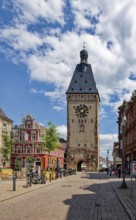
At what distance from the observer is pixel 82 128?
11594 centimetres

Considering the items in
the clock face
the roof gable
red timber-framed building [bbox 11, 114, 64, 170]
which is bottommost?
red timber-framed building [bbox 11, 114, 64, 170]

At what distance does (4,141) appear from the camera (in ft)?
272

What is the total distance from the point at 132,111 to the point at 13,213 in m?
54.2

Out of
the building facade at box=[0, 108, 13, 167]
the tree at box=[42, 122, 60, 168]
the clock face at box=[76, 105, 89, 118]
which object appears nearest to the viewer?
the tree at box=[42, 122, 60, 168]

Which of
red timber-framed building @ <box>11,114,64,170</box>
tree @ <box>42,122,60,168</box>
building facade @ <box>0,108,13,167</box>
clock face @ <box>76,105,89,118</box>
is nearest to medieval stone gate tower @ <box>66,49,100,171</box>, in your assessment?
clock face @ <box>76,105,89,118</box>

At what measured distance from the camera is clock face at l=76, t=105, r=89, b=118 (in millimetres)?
116500

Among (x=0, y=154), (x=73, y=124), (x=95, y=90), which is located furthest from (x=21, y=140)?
(x=95, y=90)

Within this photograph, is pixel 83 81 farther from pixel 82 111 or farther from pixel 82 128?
pixel 82 128

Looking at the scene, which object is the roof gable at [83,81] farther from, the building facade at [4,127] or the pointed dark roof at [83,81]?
the building facade at [4,127]

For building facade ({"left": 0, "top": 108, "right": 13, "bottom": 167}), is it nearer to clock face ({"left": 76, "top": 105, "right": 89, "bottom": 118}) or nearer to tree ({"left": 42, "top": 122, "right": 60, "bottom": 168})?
tree ({"left": 42, "top": 122, "right": 60, "bottom": 168})

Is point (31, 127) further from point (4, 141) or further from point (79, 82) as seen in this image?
point (79, 82)

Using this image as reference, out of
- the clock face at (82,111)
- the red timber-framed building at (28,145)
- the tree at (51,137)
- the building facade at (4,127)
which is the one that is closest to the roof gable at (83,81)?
the clock face at (82,111)

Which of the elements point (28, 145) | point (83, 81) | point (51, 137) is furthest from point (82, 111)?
point (51, 137)

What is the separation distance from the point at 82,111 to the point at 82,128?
5.38m
